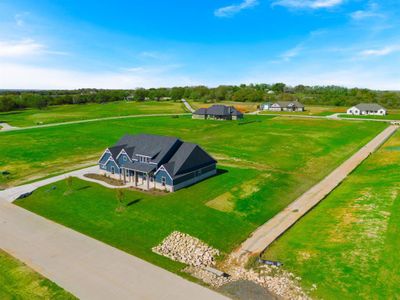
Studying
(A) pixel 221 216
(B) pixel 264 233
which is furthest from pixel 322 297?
(A) pixel 221 216

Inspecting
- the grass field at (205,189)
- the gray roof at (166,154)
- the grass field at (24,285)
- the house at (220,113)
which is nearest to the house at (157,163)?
the gray roof at (166,154)

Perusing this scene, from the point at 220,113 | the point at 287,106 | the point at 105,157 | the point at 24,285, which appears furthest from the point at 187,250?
the point at 287,106

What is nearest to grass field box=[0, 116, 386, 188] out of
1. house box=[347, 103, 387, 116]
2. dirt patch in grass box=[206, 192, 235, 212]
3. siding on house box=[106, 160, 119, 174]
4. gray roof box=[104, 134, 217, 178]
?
siding on house box=[106, 160, 119, 174]

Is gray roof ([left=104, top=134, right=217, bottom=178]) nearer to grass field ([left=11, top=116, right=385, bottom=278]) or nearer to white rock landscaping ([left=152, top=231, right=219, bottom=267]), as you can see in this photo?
grass field ([left=11, top=116, right=385, bottom=278])

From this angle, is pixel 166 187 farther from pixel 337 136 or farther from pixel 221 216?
pixel 337 136

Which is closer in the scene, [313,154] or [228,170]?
[228,170]

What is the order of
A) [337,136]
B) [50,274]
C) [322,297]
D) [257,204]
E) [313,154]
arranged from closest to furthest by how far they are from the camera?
[322,297], [50,274], [257,204], [313,154], [337,136]

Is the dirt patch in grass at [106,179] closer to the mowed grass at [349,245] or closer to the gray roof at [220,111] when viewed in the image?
the mowed grass at [349,245]
